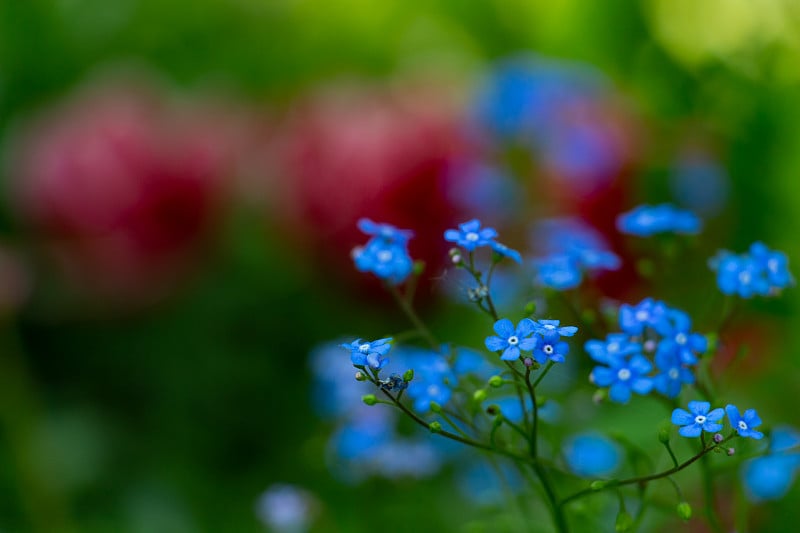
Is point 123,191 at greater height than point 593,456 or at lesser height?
greater

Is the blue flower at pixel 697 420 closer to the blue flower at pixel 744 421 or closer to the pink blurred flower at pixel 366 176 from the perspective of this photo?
the blue flower at pixel 744 421

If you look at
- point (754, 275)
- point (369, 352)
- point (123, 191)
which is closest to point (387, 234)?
point (369, 352)

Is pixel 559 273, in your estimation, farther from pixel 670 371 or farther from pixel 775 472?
pixel 775 472

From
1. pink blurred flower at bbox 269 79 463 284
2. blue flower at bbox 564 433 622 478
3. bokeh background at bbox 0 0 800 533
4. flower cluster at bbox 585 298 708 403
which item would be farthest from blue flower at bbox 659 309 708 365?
pink blurred flower at bbox 269 79 463 284

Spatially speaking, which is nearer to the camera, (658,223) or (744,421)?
(744,421)

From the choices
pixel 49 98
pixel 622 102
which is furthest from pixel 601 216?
pixel 49 98
